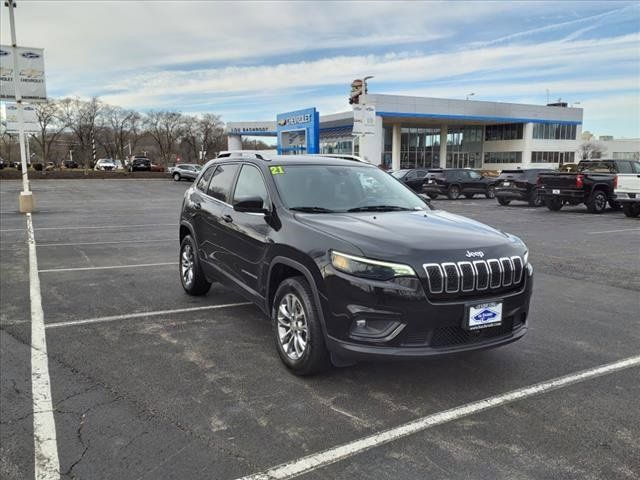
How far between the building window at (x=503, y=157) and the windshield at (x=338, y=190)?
221 feet

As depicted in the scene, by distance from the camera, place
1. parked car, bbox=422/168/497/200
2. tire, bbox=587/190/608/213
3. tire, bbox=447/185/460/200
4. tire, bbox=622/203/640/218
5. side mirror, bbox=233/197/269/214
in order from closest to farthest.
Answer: side mirror, bbox=233/197/269/214 < tire, bbox=622/203/640/218 < tire, bbox=587/190/608/213 < parked car, bbox=422/168/497/200 < tire, bbox=447/185/460/200

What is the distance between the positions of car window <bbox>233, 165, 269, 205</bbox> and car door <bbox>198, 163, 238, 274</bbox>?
19cm

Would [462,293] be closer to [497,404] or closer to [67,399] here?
[497,404]

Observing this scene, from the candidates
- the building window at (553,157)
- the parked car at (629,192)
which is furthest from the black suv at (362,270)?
the building window at (553,157)

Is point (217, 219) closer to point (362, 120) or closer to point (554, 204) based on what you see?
point (554, 204)

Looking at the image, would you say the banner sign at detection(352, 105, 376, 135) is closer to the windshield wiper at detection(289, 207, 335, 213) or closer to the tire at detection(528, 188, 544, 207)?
the tire at detection(528, 188, 544, 207)

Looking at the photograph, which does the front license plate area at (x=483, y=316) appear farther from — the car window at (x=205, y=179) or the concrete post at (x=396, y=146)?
the concrete post at (x=396, y=146)

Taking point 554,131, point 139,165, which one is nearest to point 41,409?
point 139,165

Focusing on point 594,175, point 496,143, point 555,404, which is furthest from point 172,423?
point 496,143

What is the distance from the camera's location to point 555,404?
12.2 ft

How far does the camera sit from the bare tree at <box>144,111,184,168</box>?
98.2m

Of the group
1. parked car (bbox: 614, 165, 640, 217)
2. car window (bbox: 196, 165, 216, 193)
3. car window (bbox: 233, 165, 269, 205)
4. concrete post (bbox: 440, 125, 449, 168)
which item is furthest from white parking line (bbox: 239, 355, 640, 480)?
concrete post (bbox: 440, 125, 449, 168)

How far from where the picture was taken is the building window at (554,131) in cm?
6769

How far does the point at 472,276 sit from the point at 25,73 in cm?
1920
